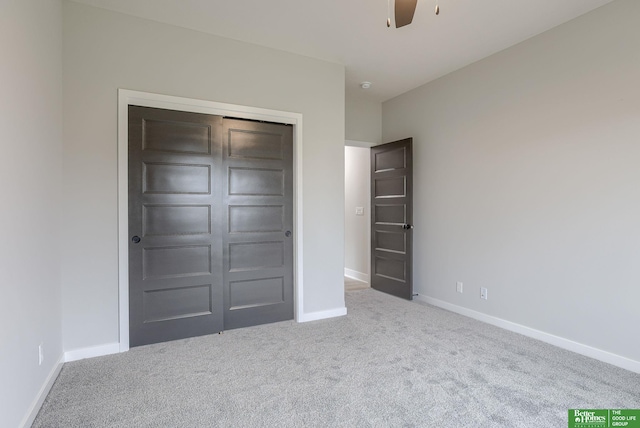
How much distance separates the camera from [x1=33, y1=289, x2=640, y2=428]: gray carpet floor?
1.87 m

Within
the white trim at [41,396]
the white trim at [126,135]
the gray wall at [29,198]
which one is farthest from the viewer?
the white trim at [126,135]

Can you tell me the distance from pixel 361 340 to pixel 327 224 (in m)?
1.29

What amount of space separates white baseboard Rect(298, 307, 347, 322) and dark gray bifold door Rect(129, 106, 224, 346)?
0.86 metres

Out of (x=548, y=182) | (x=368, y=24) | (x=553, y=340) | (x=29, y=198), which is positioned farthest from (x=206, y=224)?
(x=553, y=340)

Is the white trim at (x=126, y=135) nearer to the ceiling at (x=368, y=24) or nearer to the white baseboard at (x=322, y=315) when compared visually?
the white baseboard at (x=322, y=315)

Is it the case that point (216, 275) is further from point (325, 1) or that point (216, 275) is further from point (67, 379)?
point (325, 1)

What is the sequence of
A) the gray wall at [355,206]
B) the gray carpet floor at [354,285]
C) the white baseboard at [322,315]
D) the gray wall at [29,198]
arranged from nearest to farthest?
the gray wall at [29,198] → the white baseboard at [322,315] → the gray carpet floor at [354,285] → the gray wall at [355,206]

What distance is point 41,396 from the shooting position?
6.55 feet

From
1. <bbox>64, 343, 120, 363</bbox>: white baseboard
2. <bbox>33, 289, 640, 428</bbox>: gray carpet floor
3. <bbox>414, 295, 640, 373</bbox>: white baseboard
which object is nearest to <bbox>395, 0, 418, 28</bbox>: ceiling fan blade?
<bbox>33, 289, 640, 428</bbox>: gray carpet floor

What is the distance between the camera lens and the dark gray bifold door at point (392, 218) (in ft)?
14.2

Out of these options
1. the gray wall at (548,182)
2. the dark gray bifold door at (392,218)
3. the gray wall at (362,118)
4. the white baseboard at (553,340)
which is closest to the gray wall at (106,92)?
the gray wall at (362,118)

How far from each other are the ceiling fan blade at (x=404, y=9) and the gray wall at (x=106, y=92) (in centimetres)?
173

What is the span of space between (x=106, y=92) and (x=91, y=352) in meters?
2.17

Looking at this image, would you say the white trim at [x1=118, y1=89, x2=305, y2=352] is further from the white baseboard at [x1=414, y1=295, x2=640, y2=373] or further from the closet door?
the white baseboard at [x1=414, y1=295, x2=640, y2=373]
